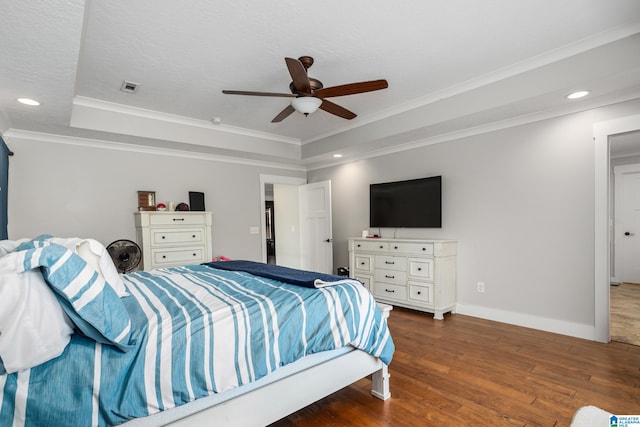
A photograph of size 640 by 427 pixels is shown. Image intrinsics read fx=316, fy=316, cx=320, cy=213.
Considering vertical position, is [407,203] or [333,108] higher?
[333,108]

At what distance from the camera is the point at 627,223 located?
528 cm

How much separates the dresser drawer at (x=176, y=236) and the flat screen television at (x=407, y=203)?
2386 mm

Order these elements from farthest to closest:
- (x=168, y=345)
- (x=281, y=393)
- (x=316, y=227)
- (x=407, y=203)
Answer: (x=316, y=227) → (x=407, y=203) → (x=281, y=393) → (x=168, y=345)

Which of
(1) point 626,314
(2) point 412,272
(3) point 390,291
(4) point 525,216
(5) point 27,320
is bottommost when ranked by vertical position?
(1) point 626,314

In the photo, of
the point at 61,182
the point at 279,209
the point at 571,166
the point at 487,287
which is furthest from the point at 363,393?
the point at 279,209

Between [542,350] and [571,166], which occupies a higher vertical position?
[571,166]

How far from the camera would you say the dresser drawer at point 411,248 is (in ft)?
11.9

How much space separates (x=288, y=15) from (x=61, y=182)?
10.5 feet

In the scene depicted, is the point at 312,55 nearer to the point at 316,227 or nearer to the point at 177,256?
the point at 177,256

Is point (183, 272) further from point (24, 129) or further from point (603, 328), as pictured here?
point (603, 328)

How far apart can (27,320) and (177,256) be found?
9.31 ft

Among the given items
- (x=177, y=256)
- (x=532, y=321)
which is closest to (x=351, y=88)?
(x=177, y=256)

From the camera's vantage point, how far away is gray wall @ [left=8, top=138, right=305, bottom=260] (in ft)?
10.9

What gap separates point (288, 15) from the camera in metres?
1.98
